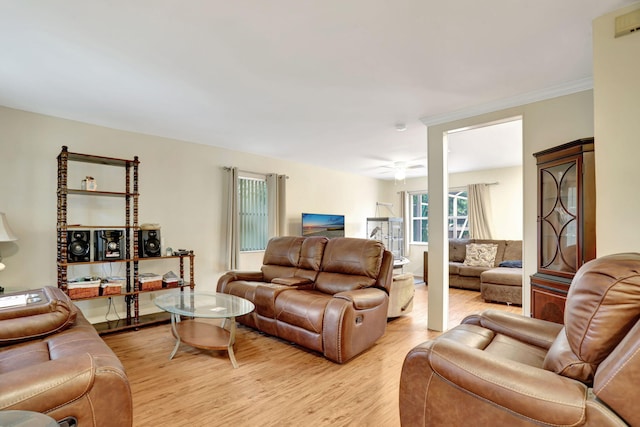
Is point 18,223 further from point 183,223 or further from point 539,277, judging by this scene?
point 539,277

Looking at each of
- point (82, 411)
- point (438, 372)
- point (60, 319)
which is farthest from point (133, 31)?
point (438, 372)

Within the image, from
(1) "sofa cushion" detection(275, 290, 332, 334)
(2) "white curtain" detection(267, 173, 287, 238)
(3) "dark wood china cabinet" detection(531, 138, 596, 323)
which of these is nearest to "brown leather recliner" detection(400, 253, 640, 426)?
(3) "dark wood china cabinet" detection(531, 138, 596, 323)

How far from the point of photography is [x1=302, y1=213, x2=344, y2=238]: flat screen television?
20.1 ft

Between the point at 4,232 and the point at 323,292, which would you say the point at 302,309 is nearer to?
the point at 323,292

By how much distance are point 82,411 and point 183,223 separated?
11.4 ft

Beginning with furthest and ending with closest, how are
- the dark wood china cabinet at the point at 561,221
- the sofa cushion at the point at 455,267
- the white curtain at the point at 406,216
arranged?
the white curtain at the point at 406,216
the sofa cushion at the point at 455,267
the dark wood china cabinet at the point at 561,221

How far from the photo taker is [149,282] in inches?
151

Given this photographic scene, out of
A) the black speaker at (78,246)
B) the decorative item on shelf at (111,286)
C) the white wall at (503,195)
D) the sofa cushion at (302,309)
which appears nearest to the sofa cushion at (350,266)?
the sofa cushion at (302,309)

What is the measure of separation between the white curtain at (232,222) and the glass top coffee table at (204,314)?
1418 mm

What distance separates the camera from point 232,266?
193 inches

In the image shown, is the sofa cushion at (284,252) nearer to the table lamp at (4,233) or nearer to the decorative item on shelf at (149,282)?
the decorative item on shelf at (149,282)

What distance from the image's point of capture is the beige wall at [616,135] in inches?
70.7

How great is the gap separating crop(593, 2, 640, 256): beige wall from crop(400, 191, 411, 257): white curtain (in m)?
5.91

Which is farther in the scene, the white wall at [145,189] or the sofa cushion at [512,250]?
the sofa cushion at [512,250]
